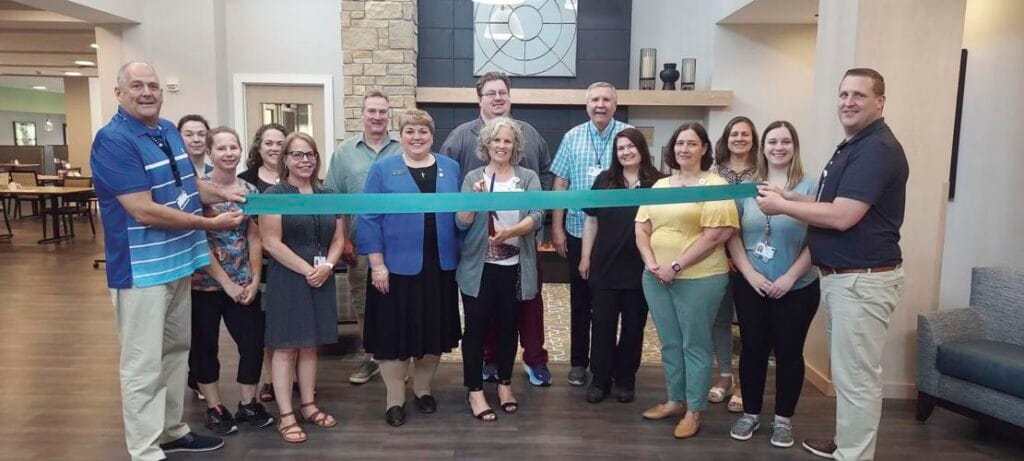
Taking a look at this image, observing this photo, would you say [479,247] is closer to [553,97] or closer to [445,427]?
[445,427]

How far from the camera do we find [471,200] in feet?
8.44

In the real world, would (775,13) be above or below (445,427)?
above

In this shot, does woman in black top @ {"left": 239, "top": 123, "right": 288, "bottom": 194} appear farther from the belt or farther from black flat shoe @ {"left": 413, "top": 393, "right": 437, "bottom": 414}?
the belt

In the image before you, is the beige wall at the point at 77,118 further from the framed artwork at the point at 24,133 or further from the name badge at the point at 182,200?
the name badge at the point at 182,200

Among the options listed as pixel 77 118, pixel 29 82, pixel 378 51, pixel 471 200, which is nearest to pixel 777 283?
pixel 471 200

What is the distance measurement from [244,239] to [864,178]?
2652mm

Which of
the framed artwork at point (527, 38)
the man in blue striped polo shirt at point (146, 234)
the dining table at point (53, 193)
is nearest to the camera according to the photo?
the man in blue striped polo shirt at point (146, 234)

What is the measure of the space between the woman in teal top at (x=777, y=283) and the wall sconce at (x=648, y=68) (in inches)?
176

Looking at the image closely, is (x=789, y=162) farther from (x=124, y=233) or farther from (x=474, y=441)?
(x=124, y=233)

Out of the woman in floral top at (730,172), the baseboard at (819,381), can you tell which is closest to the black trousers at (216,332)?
the woman in floral top at (730,172)

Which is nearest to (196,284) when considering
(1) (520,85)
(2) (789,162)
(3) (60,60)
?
(2) (789,162)

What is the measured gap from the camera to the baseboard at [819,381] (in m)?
3.47

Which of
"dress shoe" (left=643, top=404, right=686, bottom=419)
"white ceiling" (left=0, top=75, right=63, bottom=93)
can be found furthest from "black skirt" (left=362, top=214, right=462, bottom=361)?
"white ceiling" (left=0, top=75, right=63, bottom=93)

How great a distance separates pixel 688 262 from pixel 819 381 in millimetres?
1529
